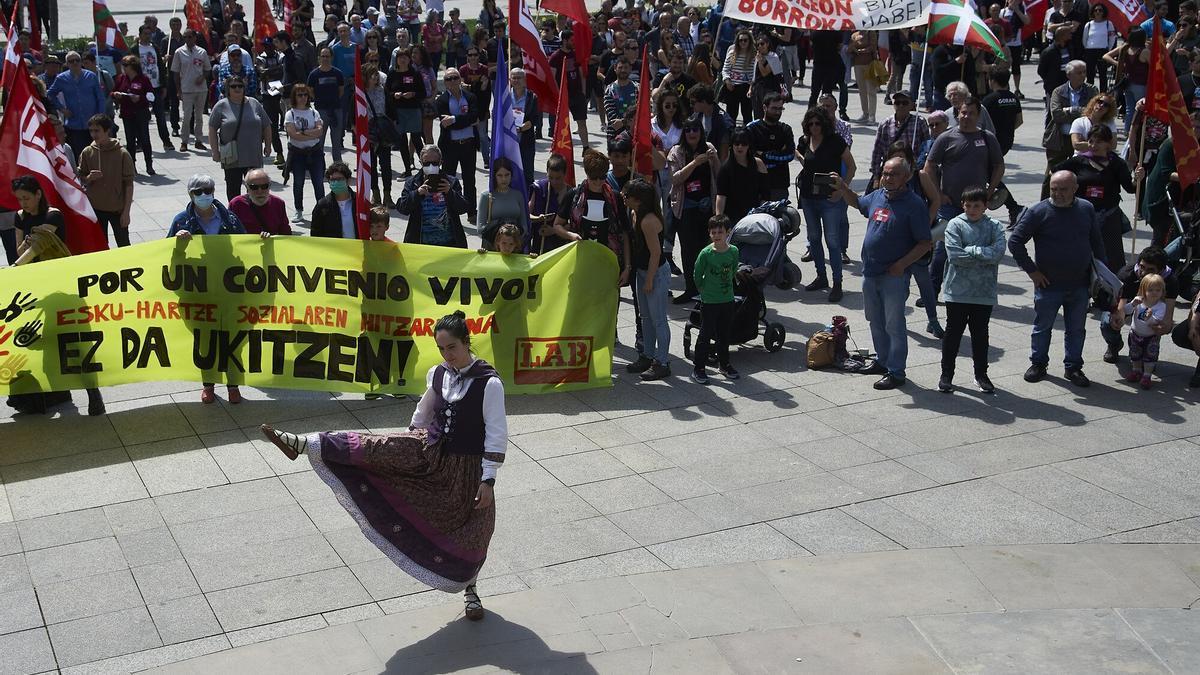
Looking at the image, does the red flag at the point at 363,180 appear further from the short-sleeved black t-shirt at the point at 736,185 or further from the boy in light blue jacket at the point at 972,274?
the boy in light blue jacket at the point at 972,274

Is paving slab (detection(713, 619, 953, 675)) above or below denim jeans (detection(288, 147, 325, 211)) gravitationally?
below

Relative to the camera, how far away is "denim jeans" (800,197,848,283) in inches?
500

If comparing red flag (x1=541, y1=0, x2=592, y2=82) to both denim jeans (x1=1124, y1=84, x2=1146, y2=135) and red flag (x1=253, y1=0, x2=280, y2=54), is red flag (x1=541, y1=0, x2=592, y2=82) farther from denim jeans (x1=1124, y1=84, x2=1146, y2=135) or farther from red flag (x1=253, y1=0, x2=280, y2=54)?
red flag (x1=253, y1=0, x2=280, y2=54)

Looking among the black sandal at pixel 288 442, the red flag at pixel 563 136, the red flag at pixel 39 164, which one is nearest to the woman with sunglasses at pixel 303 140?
the red flag at pixel 563 136

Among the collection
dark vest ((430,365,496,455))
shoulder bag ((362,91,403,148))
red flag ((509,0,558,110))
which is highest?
red flag ((509,0,558,110))

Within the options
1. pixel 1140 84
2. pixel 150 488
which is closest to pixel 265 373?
pixel 150 488

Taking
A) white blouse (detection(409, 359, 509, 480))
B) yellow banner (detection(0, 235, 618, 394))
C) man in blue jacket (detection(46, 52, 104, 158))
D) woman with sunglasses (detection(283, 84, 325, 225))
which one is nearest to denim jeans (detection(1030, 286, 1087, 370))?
yellow banner (detection(0, 235, 618, 394))

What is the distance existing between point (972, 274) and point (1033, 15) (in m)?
15.3

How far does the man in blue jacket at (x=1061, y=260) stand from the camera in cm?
1021

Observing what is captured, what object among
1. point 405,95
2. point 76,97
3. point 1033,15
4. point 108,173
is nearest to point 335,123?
point 405,95

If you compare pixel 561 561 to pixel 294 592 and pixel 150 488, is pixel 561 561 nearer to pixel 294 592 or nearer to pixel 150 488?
pixel 294 592

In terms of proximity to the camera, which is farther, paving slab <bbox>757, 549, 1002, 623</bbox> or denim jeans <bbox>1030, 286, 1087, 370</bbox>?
denim jeans <bbox>1030, 286, 1087, 370</bbox>

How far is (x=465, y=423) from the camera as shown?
661cm

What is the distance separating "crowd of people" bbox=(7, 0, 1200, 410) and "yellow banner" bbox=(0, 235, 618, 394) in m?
0.33
